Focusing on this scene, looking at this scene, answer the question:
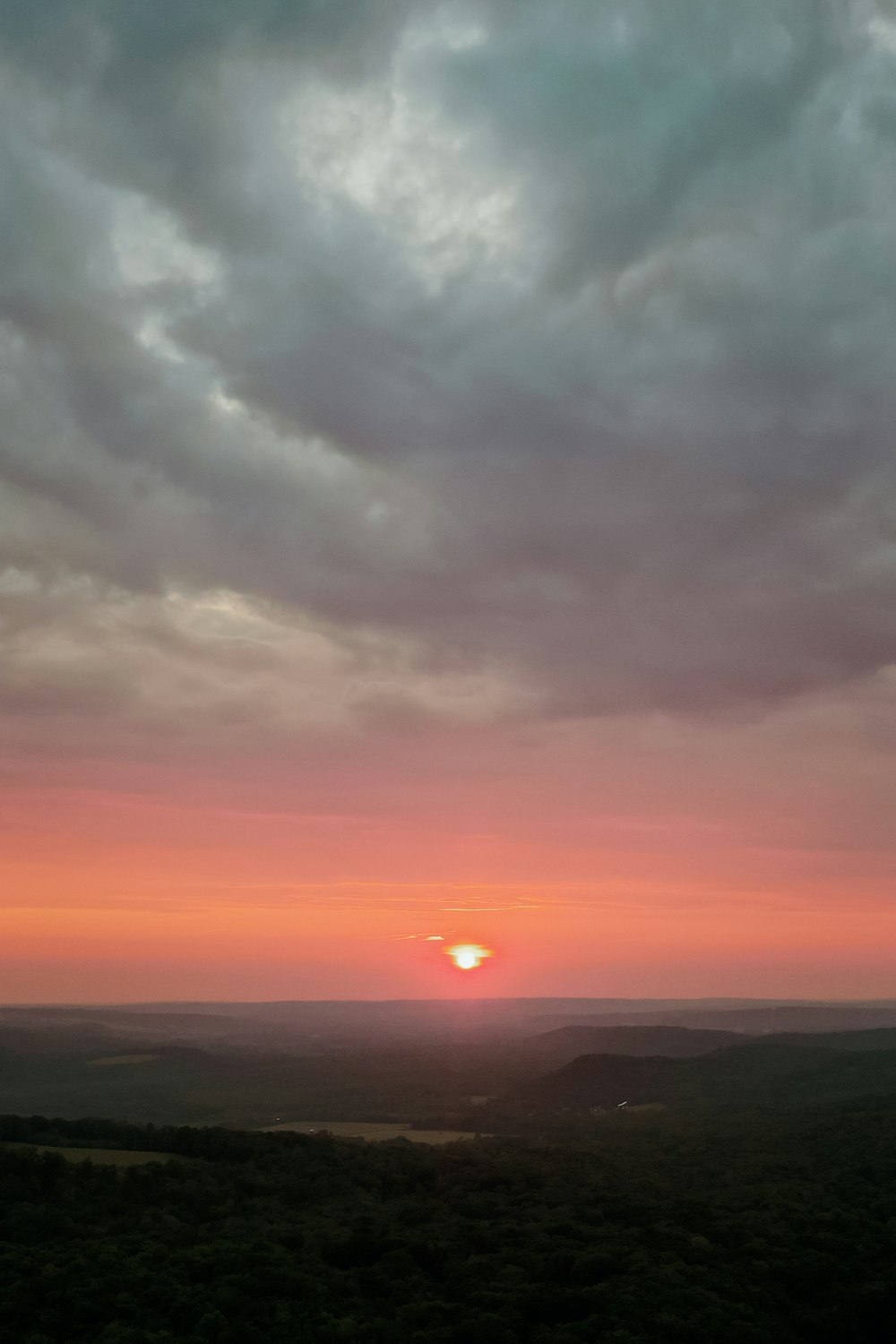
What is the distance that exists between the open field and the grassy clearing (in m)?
41.7

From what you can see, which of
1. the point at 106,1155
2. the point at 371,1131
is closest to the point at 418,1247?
the point at 106,1155

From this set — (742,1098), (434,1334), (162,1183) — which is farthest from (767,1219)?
(742,1098)

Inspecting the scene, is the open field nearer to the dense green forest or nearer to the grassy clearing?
the dense green forest

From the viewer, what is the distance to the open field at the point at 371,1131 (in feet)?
411

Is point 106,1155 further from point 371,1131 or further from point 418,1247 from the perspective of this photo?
point 371,1131

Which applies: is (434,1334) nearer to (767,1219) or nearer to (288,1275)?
(288,1275)

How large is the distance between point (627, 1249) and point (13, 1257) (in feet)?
114

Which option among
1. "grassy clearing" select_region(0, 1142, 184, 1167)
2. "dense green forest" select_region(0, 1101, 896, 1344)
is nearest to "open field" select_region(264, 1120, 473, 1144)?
"dense green forest" select_region(0, 1101, 896, 1344)

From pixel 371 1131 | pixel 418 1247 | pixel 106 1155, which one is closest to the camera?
pixel 418 1247

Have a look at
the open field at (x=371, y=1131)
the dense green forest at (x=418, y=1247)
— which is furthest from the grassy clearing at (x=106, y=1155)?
the open field at (x=371, y=1131)

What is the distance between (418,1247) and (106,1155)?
3113cm

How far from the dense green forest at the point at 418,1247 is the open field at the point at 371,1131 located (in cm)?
3477

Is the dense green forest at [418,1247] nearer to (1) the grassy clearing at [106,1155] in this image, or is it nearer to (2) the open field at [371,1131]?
(1) the grassy clearing at [106,1155]

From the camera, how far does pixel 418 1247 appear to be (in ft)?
193
